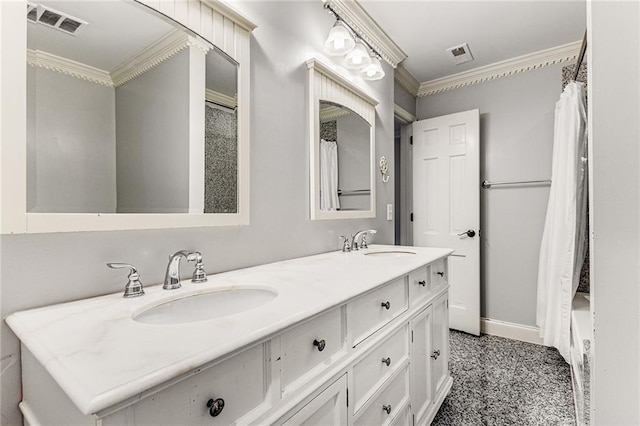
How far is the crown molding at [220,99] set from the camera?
1.14m

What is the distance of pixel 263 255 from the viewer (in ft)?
4.41

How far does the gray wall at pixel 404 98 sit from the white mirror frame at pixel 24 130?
198 centimetres

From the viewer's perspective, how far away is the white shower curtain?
6.50 ft

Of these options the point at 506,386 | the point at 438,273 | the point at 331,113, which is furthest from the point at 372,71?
the point at 506,386

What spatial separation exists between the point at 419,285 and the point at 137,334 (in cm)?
116

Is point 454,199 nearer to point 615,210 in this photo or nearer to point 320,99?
point 320,99

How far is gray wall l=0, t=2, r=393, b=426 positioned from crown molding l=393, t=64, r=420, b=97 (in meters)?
1.17

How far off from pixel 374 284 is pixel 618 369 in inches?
25.1

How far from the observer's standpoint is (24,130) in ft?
2.41

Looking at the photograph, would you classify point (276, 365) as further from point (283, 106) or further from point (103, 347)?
point (283, 106)

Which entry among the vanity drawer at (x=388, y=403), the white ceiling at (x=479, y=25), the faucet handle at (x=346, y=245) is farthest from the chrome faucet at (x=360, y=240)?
the white ceiling at (x=479, y=25)

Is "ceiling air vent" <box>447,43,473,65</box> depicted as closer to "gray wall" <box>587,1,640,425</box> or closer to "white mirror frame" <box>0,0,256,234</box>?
"white mirror frame" <box>0,0,256,234</box>

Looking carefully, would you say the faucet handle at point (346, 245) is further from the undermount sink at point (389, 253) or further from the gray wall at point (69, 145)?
the gray wall at point (69, 145)

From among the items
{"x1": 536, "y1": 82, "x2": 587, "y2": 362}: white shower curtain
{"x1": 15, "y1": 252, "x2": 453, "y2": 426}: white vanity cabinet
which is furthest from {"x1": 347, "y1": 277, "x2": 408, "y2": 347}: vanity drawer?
{"x1": 536, "y1": 82, "x2": 587, "y2": 362}: white shower curtain
